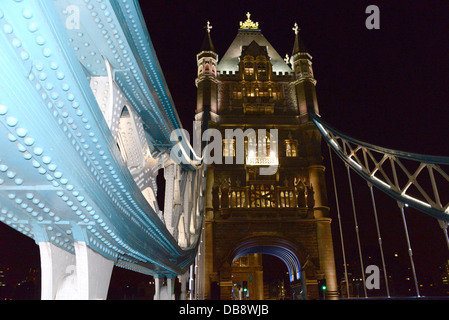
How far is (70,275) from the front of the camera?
324cm

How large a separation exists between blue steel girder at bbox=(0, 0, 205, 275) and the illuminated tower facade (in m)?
14.9

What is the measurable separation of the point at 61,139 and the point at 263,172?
834 inches

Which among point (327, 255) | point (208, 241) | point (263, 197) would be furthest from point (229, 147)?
point (327, 255)

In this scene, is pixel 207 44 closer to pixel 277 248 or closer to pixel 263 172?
pixel 263 172

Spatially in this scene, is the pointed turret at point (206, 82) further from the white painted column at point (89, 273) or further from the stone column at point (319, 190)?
the white painted column at point (89, 273)

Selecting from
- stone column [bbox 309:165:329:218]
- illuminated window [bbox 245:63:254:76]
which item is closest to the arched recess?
stone column [bbox 309:165:329:218]

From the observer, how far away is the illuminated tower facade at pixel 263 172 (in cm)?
2075

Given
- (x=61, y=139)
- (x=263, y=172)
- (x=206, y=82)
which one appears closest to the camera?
(x=61, y=139)

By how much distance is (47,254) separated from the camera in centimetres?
303

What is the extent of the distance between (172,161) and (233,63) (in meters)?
23.1

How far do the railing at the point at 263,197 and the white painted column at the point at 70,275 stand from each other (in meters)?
18.4

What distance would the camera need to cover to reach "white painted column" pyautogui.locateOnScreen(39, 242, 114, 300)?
2996 mm
